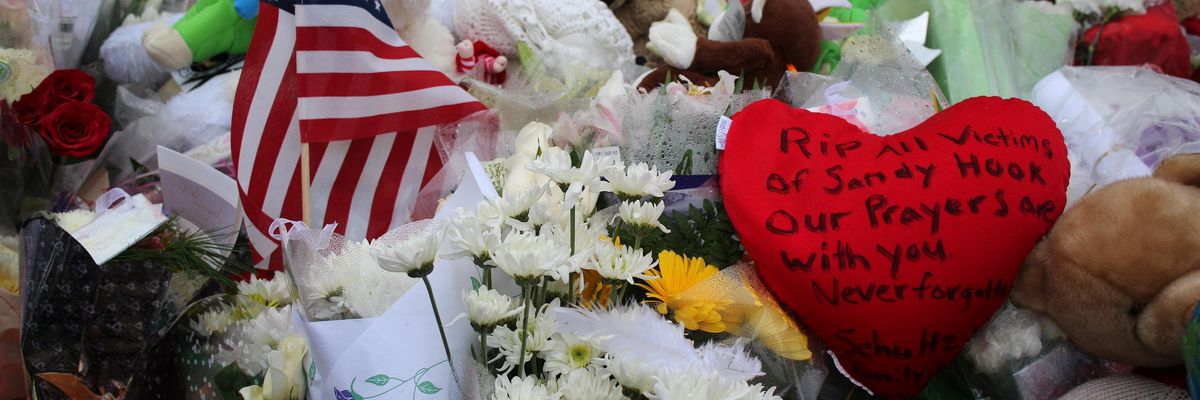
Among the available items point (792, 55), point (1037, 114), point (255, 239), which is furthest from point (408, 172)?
point (1037, 114)

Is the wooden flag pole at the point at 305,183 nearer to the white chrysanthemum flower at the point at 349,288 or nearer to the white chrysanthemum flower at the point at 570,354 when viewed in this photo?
the white chrysanthemum flower at the point at 349,288

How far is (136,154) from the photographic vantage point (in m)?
1.69

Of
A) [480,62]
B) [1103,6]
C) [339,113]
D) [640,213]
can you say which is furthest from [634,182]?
[1103,6]

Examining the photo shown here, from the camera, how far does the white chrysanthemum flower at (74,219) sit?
3.59ft

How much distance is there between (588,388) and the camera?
72 cm

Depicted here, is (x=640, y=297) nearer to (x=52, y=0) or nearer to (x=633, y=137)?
(x=633, y=137)

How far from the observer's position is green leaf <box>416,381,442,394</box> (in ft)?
2.87

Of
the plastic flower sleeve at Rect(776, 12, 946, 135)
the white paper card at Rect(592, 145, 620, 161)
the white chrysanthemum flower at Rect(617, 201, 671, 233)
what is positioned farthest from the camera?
the plastic flower sleeve at Rect(776, 12, 946, 135)

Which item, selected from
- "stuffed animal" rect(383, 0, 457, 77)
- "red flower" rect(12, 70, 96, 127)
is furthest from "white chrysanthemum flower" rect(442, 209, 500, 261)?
"red flower" rect(12, 70, 96, 127)

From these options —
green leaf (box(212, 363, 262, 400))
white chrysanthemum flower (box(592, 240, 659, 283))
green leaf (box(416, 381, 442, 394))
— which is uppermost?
white chrysanthemum flower (box(592, 240, 659, 283))

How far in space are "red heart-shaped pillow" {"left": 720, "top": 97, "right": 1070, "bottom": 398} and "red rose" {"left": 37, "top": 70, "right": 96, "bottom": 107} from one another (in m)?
1.29

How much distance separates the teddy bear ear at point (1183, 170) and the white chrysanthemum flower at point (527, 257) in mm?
742

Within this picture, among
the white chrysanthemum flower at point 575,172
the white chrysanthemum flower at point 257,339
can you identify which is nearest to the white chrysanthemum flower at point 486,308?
the white chrysanthemum flower at point 575,172

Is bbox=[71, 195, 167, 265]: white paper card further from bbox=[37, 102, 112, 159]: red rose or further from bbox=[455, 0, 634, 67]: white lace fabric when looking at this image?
bbox=[455, 0, 634, 67]: white lace fabric
